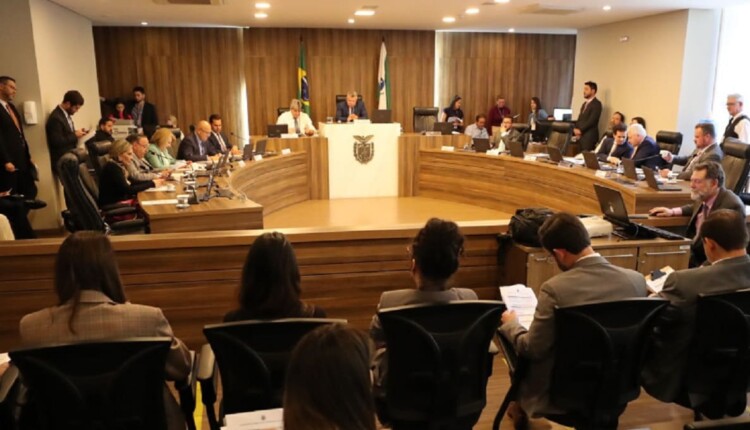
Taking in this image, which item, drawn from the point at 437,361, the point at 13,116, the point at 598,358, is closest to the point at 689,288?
the point at 598,358

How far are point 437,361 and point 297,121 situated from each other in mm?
7108

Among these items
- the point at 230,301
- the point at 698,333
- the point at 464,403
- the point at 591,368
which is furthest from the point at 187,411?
the point at 698,333

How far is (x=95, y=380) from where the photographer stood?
1612 millimetres

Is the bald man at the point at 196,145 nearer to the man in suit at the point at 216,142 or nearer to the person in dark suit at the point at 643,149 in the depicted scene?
the man in suit at the point at 216,142

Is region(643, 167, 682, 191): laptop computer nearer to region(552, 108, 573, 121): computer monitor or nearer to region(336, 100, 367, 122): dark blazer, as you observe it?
region(336, 100, 367, 122): dark blazer

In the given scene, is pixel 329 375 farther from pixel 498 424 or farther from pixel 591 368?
pixel 498 424

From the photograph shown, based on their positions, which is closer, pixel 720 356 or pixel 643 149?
pixel 720 356

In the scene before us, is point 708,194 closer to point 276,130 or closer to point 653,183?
point 653,183

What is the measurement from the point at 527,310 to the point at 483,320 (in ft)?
1.95

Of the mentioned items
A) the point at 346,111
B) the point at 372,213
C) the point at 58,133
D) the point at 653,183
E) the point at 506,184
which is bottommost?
the point at 372,213

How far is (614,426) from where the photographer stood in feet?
6.82

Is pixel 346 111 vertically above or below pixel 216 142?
above

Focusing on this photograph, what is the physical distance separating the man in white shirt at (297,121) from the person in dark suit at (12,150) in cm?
350

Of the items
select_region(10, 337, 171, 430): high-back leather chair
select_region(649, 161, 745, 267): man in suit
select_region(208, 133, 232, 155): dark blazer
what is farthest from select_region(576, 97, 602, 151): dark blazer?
select_region(10, 337, 171, 430): high-back leather chair
